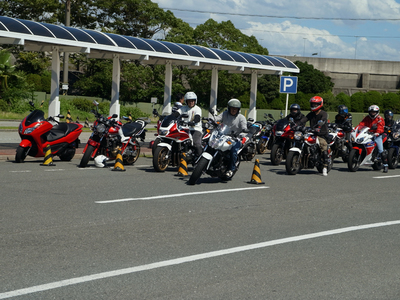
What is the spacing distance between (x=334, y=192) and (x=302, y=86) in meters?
58.1

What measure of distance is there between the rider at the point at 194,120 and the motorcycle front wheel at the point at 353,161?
438cm

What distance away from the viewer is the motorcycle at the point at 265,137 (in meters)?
19.7

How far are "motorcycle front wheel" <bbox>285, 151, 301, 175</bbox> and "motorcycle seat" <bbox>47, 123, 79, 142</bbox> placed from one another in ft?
18.3

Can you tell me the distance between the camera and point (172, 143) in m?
13.4

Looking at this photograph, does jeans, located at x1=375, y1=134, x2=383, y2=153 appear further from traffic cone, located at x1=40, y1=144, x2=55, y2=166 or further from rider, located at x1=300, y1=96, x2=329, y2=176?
traffic cone, located at x1=40, y1=144, x2=55, y2=166

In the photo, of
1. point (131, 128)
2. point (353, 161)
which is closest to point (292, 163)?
point (353, 161)

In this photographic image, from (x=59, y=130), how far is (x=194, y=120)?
3.97 m

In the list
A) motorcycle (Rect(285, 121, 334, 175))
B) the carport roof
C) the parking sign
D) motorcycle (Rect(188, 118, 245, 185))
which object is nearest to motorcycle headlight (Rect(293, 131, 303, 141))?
motorcycle (Rect(285, 121, 334, 175))

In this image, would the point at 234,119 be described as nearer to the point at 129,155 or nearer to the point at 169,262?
the point at 129,155

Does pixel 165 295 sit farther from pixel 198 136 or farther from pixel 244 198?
pixel 198 136

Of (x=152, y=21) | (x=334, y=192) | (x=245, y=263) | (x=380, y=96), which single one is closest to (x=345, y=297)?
(x=245, y=263)

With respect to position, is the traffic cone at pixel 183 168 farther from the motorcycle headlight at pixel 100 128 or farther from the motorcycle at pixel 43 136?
the motorcycle at pixel 43 136

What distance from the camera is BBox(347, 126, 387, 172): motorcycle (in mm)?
15422

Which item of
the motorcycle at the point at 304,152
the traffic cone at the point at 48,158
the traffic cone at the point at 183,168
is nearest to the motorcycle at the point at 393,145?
the motorcycle at the point at 304,152
